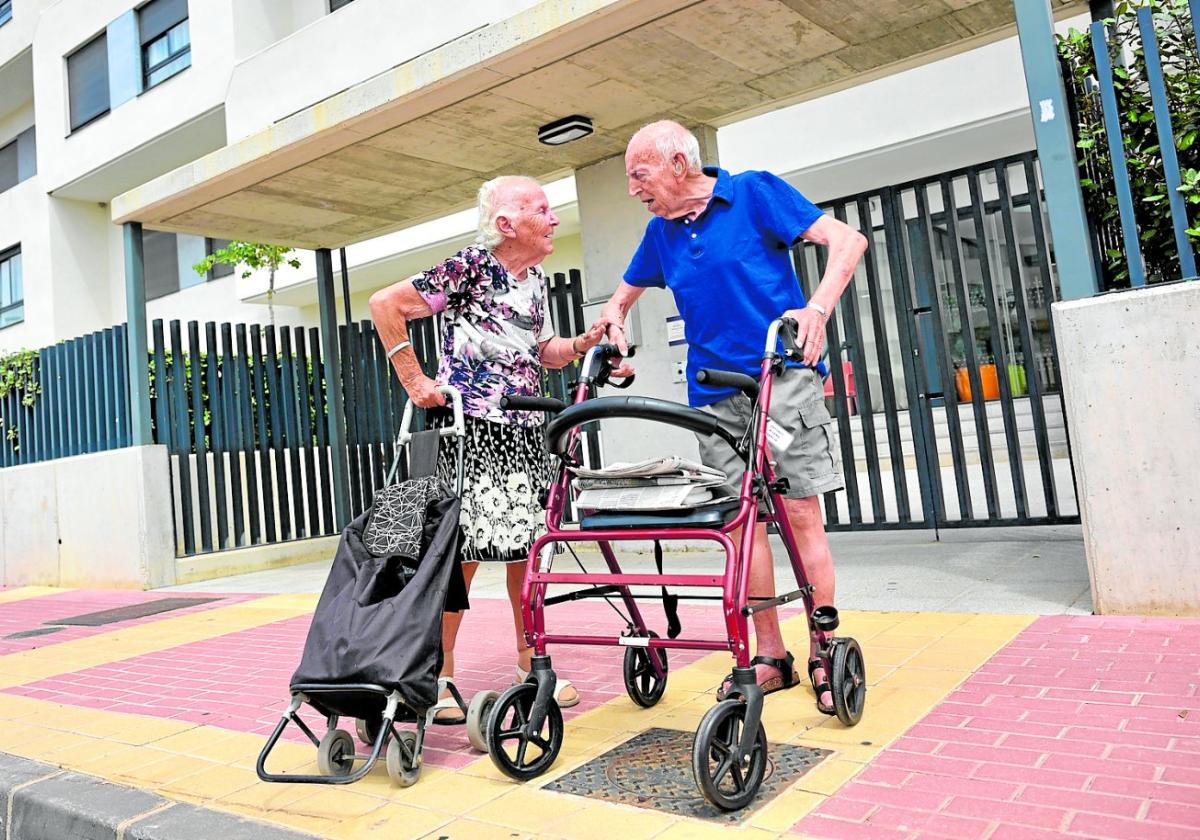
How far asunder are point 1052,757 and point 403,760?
1.79 m

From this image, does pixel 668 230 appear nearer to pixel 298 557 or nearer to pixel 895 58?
pixel 895 58

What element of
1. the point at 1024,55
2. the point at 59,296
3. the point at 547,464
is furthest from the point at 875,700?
the point at 59,296

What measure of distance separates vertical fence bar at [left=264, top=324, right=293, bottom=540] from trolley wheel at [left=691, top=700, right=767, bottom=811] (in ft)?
24.0

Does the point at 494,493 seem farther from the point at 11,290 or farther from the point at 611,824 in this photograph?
the point at 11,290

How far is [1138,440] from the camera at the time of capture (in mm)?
3773

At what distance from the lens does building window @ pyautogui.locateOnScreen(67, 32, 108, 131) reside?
1774cm

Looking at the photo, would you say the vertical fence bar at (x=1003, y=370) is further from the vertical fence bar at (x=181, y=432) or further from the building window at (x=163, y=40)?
the building window at (x=163, y=40)

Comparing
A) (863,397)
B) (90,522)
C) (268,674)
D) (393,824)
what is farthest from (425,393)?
(90,522)

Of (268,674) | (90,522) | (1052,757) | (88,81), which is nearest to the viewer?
(1052,757)

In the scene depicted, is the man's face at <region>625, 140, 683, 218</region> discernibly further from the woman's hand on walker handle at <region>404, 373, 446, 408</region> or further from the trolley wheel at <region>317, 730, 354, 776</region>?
the trolley wheel at <region>317, 730, 354, 776</region>

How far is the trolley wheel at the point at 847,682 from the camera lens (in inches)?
107

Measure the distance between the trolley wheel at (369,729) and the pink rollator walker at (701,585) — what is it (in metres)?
0.41

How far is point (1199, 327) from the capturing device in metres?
3.66

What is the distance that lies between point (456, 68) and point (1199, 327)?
4108mm
